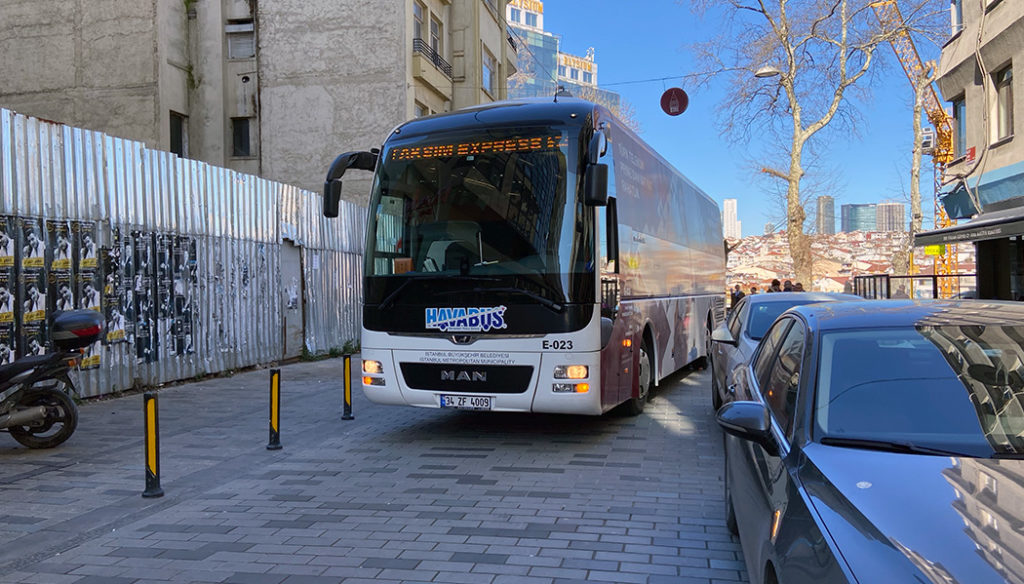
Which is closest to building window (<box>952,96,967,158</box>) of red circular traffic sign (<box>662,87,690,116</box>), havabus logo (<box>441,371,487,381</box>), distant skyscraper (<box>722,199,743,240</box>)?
red circular traffic sign (<box>662,87,690,116</box>)

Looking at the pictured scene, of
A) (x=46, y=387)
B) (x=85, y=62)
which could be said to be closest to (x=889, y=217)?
(x=85, y=62)

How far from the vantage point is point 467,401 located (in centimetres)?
724

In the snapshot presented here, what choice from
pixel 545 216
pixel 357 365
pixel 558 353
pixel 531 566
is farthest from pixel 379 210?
pixel 357 365

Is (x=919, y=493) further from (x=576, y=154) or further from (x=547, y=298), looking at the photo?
(x=576, y=154)

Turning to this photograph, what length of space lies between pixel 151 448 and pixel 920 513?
5.38m

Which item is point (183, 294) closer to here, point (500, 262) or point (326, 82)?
point (500, 262)

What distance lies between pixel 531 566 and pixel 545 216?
3638 mm

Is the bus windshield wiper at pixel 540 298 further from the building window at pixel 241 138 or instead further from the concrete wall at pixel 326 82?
the building window at pixel 241 138

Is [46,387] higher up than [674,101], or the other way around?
[674,101]

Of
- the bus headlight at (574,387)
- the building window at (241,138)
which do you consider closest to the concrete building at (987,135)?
the bus headlight at (574,387)

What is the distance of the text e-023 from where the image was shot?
693 centimetres

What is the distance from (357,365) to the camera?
15.4 meters

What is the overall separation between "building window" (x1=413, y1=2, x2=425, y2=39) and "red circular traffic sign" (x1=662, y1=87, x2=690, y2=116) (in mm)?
8436

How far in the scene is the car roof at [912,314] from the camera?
11.4 feet
